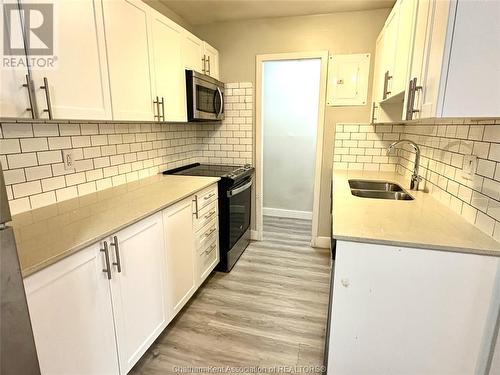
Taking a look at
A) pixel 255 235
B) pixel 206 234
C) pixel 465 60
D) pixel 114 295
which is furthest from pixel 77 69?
pixel 255 235

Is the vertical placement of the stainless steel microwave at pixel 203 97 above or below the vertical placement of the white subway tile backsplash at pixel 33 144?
above

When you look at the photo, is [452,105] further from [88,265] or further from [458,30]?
[88,265]

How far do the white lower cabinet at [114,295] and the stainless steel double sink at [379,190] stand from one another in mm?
1368

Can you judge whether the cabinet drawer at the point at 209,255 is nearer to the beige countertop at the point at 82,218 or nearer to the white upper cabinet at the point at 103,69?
the beige countertop at the point at 82,218

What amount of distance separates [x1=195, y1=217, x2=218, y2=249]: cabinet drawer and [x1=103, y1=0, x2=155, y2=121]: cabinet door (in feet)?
3.17

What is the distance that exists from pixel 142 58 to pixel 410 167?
2293 mm

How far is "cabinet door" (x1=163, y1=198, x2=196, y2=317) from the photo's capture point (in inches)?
71.9

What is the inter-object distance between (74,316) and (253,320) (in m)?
1.26

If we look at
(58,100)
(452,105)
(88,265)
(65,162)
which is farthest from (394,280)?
(65,162)

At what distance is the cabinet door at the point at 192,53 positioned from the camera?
2434 millimetres

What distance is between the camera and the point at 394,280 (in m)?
1.24

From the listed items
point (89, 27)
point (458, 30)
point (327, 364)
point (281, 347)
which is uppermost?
point (89, 27)

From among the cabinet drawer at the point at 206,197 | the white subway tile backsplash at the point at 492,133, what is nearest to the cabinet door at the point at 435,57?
the white subway tile backsplash at the point at 492,133

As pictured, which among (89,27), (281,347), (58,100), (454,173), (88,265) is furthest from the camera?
(281,347)
